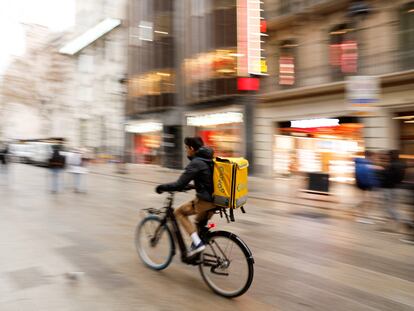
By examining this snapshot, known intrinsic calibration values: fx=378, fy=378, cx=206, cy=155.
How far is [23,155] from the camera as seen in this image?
31859 millimetres

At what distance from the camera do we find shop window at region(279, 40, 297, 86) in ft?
59.4

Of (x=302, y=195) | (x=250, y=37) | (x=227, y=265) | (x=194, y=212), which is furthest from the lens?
(x=250, y=37)

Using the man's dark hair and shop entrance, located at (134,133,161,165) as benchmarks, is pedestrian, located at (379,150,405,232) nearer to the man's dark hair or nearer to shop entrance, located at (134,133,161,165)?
the man's dark hair

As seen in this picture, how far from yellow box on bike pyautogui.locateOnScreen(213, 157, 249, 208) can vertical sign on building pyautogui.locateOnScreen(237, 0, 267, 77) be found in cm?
1473

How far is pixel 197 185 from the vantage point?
4395 mm

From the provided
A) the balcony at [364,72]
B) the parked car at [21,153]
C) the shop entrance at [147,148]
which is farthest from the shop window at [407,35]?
the parked car at [21,153]

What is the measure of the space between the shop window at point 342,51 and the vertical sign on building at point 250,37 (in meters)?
3.44

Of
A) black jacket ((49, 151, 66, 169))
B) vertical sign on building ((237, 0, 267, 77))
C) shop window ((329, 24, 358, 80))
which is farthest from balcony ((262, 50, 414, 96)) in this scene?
black jacket ((49, 151, 66, 169))

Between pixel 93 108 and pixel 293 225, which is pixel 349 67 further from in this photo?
pixel 93 108

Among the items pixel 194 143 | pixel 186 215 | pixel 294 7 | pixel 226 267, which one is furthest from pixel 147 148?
pixel 226 267

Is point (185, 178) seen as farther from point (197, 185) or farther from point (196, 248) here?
point (196, 248)

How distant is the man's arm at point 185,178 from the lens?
4289mm

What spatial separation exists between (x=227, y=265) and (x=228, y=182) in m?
0.96

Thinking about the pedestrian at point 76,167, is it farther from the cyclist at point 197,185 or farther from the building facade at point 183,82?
the cyclist at point 197,185
